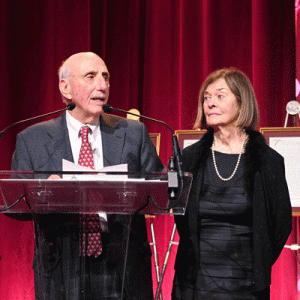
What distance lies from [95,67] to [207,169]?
27.7 inches

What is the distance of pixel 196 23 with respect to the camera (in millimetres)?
3572

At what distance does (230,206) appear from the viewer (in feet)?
6.39

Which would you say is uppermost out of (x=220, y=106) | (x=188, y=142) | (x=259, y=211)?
(x=220, y=106)

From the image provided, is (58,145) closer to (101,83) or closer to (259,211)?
(101,83)

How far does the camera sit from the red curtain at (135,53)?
136 inches

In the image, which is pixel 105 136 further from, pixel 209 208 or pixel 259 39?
pixel 259 39

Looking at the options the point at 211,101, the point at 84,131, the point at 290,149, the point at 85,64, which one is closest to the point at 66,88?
the point at 85,64

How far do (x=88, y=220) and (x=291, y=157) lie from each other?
5.76 feet

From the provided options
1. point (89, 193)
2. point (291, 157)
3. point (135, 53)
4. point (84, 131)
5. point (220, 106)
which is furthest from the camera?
point (135, 53)

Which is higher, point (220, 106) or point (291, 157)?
point (220, 106)

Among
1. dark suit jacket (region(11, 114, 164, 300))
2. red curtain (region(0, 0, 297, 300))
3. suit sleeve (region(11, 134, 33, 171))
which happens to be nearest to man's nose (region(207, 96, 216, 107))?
dark suit jacket (region(11, 114, 164, 300))

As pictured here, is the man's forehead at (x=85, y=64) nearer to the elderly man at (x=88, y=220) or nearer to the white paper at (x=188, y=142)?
the elderly man at (x=88, y=220)

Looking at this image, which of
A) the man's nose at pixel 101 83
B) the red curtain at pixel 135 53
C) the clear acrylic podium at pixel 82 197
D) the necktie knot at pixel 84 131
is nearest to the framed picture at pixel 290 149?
the red curtain at pixel 135 53

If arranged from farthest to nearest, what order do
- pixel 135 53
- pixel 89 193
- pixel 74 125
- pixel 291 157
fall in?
pixel 135 53
pixel 291 157
pixel 74 125
pixel 89 193
